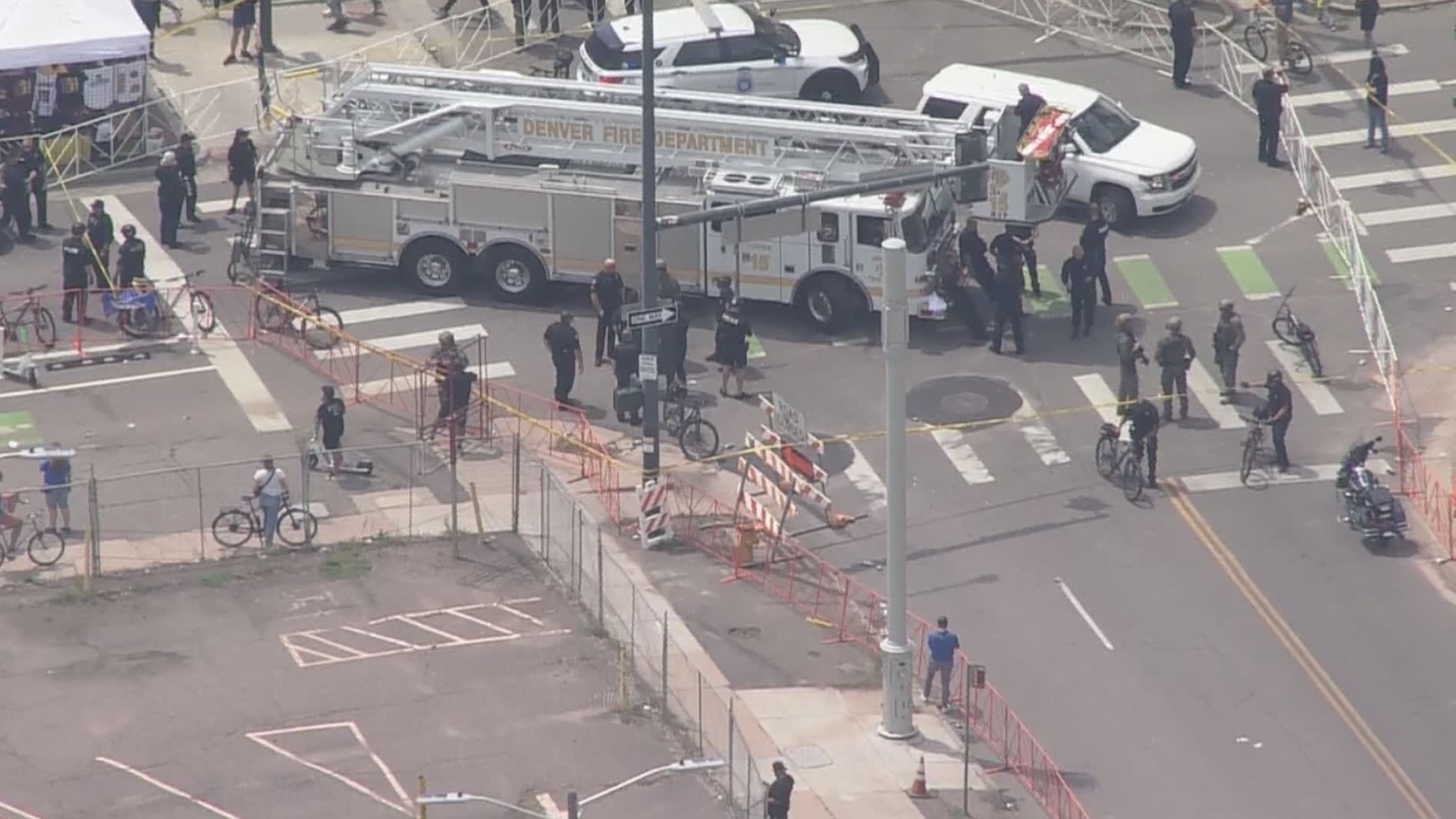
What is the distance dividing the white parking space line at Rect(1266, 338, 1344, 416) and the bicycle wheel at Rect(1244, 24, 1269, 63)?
1008 centimetres

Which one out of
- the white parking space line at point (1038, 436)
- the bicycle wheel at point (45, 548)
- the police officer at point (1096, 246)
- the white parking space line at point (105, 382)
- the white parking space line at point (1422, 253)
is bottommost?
the bicycle wheel at point (45, 548)

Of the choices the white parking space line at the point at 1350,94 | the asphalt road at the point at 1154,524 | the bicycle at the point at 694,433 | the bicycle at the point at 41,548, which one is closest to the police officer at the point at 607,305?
the asphalt road at the point at 1154,524

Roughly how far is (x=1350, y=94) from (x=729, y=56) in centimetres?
1004

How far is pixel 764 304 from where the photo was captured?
40.6 meters

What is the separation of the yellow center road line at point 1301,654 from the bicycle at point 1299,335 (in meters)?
3.81

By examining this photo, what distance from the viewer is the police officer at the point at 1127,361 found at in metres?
36.6

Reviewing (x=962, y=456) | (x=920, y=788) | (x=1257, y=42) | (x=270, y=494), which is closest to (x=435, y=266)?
(x=270, y=494)

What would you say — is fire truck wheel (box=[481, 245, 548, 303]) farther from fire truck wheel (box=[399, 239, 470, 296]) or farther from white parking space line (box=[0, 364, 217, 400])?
white parking space line (box=[0, 364, 217, 400])

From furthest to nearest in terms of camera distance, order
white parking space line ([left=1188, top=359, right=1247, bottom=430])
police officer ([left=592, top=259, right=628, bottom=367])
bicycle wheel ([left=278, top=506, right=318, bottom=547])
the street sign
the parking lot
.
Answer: police officer ([left=592, top=259, right=628, bottom=367])
white parking space line ([left=1188, top=359, right=1247, bottom=430])
bicycle wheel ([left=278, top=506, right=318, bottom=547])
the street sign
the parking lot

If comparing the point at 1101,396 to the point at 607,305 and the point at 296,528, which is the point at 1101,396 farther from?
the point at 296,528

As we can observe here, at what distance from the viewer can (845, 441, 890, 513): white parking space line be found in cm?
3541

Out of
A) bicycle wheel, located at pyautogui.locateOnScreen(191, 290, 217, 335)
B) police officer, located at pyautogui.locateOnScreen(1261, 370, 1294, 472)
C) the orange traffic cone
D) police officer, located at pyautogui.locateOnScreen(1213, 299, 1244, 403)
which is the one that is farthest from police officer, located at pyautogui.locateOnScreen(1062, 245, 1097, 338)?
bicycle wheel, located at pyautogui.locateOnScreen(191, 290, 217, 335)

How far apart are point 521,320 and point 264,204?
3.89 m

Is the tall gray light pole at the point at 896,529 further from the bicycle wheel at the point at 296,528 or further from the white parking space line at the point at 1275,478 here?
the bicycle wheel at the point at 296,528
